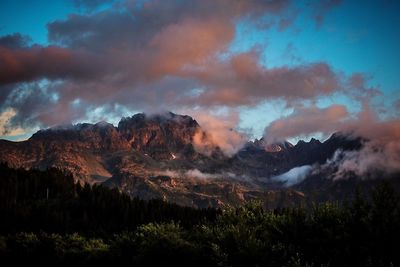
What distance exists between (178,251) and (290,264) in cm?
1626

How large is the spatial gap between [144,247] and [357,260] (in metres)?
26.3

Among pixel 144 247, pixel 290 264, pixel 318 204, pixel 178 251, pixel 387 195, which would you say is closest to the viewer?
pixel 290 264

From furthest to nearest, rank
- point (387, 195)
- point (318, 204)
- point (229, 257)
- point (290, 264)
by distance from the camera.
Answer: point (318, 204), point (229, 257), point (387, 195), point (290, 264)

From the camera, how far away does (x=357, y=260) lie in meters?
30.0

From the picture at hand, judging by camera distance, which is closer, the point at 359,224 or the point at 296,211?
the point at 359,224

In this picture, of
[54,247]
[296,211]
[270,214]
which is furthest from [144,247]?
[54,247]

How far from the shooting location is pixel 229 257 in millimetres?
35562

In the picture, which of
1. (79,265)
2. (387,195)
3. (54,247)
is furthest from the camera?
(54,247)

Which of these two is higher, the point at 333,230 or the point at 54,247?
the point at 333,230

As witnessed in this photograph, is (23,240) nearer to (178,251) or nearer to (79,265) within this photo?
(79,265)

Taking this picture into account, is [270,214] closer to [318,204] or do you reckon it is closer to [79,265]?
[318,204]

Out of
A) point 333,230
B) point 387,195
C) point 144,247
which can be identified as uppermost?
point 387,195

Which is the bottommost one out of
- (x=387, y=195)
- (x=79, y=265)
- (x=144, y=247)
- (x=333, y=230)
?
(x=79, y=265)

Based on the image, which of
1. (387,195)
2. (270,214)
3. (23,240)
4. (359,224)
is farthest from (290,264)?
(23,240)
